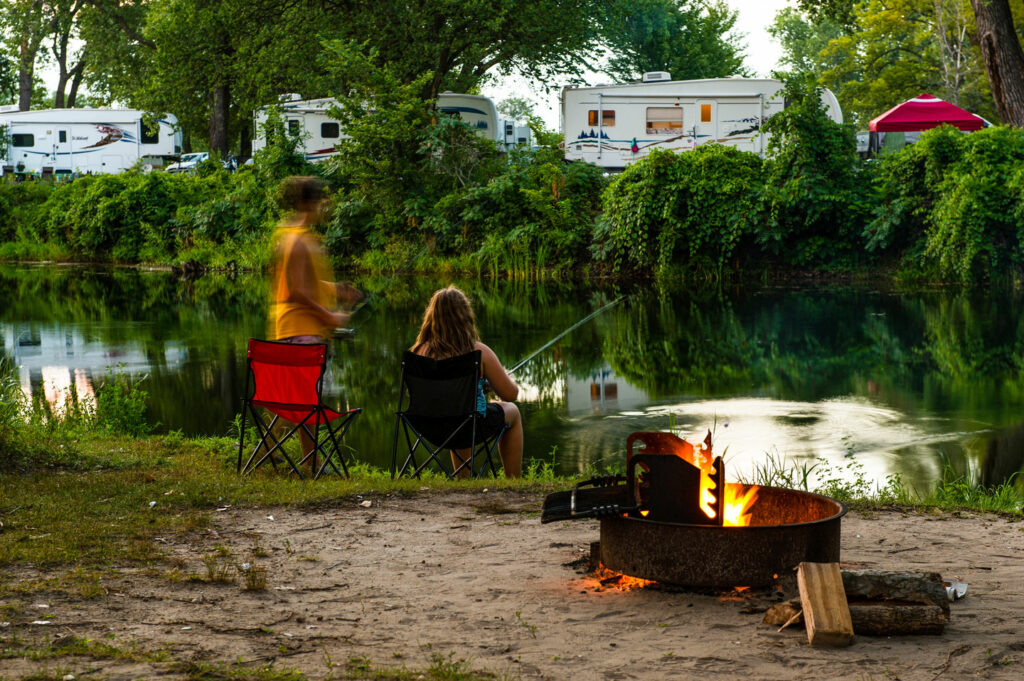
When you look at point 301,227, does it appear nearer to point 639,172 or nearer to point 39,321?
point 39,321

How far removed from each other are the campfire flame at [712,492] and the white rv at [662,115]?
2623cm

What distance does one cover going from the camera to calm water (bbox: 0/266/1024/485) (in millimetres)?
9461

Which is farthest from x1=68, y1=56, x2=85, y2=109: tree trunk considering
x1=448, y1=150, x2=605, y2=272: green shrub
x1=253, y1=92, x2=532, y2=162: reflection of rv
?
x1=448, y1=150, x2=605, y2=272: green shrub

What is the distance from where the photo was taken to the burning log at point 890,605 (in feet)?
13.4

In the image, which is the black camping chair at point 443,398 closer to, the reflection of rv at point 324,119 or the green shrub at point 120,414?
the green shrub at point 120,414

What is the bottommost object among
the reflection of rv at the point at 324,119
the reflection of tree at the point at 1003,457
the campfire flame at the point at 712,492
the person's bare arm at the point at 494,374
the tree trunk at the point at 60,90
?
the reflection of tree at the point at 1003,457

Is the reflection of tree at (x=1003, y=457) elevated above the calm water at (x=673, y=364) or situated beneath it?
situated beneath

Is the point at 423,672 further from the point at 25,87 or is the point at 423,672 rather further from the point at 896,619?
the point at 25,87

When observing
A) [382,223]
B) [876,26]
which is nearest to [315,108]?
[382,223]

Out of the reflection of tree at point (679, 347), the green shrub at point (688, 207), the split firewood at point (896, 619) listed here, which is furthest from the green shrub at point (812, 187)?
the split firewood at point (896, 619)

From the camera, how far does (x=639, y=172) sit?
2438 cm

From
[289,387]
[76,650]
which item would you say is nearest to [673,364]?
[289,387]

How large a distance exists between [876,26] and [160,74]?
28.9m

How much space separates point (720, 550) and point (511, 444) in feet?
9.82
